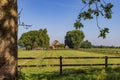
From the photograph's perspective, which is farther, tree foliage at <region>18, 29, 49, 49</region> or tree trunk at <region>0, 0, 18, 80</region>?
tree foliage at <region>18, 29, 49, 49</region>

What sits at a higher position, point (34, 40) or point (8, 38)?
point (34, 40)

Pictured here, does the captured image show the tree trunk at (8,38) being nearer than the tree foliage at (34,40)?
Yes

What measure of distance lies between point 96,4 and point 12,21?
16.9 ft

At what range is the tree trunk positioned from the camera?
6.68 m

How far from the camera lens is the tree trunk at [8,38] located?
6.68 m

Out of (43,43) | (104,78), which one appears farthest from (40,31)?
(104,78)

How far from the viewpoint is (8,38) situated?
22.1 ft

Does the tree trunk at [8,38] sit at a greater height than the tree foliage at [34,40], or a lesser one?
lesser

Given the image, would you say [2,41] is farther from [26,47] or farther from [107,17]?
[26,47]

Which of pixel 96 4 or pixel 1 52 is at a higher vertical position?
pixel 96 4

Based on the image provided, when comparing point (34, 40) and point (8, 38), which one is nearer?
point (8, 38)

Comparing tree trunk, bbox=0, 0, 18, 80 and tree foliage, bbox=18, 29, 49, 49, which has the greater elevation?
tree foliage, bbox=18, 29, 49, 49

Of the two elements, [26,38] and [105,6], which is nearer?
[105,6]

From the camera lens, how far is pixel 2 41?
663 centimetres
